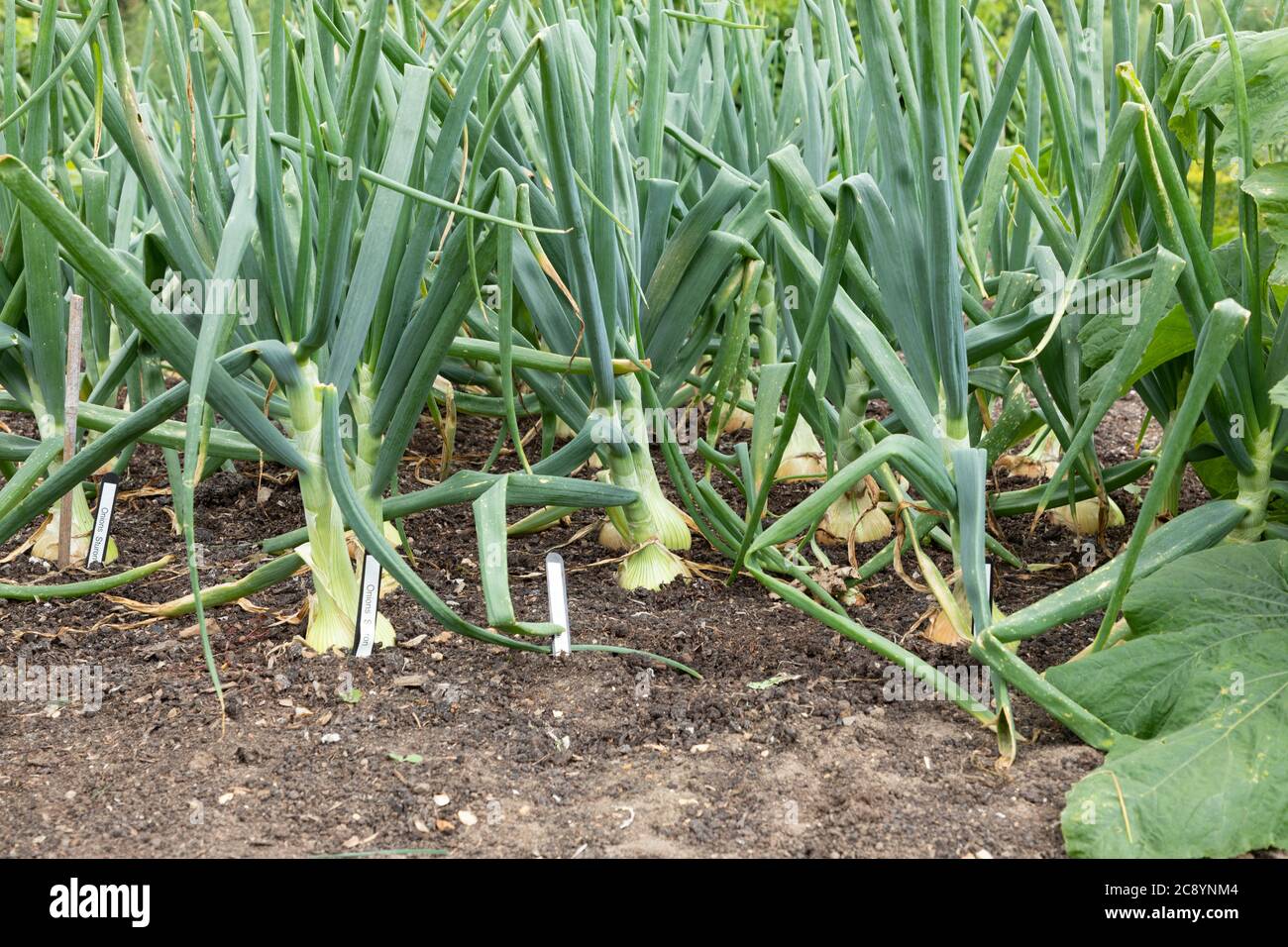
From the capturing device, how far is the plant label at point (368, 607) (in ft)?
4.37

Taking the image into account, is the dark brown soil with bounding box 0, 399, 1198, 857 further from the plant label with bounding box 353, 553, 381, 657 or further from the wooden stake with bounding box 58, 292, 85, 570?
the wooden stake with bounding box 58, 292, 85, 570

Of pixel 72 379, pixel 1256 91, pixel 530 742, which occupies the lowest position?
pixel 530 742

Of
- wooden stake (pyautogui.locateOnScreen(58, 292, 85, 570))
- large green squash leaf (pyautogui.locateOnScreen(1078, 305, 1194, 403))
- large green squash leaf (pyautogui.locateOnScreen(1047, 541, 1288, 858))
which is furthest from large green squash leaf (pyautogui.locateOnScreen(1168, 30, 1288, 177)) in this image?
wooden stake (pyautogui.locateOnScreen(58, 292, 85, 570))

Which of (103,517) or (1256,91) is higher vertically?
(1256,91)

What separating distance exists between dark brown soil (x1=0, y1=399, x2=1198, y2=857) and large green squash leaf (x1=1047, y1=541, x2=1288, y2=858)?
57mm

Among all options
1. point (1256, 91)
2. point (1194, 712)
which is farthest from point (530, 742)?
point (1256, 91)

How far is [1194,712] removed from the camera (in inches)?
41.9

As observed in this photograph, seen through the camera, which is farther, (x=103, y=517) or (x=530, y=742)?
(x=103, y=517)

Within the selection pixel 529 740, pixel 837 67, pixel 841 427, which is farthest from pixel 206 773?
pixel 837 67

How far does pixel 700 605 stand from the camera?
152cm

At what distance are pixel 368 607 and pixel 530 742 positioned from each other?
0.27 m

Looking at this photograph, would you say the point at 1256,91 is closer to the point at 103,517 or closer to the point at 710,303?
the point at 710,303
